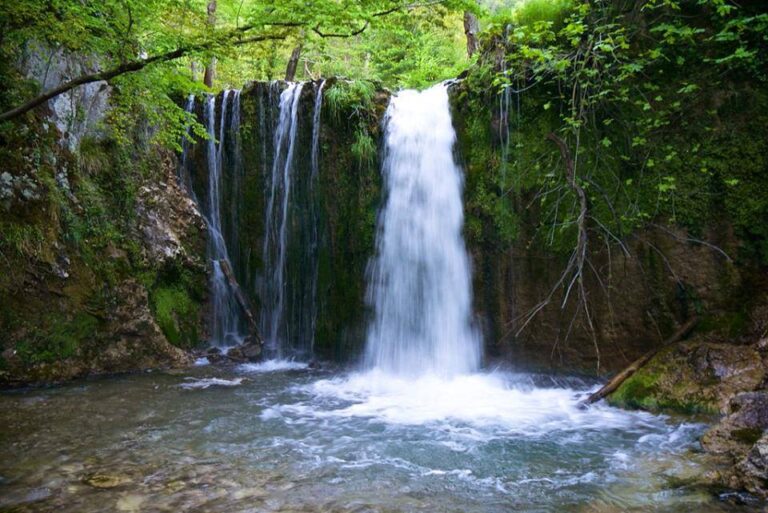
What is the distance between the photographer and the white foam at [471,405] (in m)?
5.57

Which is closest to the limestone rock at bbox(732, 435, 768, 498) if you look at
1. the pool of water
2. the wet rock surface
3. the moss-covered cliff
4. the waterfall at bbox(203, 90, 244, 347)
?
the pool of water

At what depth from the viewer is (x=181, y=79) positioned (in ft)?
31.3

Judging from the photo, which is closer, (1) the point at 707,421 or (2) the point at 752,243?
(1) the point at 707,421

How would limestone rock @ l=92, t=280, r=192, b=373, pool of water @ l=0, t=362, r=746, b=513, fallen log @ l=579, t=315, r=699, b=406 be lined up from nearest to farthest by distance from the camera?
pool of water @ l=0, t=362, r=746, b=513 → fallen log @ l=579, t=315, r=699, b=406 → limestone rock @ l=92, t=280, r=192, b=373

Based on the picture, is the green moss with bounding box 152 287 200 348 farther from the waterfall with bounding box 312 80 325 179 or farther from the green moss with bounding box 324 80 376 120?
the green moss with bounding box 324 80 376 120

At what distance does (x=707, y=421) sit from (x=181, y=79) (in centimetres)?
965

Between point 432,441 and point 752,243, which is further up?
point 752,243

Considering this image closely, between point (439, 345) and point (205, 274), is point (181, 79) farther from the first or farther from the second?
point (439, 345)

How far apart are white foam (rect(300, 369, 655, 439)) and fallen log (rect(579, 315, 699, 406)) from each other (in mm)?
235

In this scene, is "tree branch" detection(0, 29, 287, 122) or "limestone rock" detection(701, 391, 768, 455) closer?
"limestone rock" detection(701, 391, 768, 455)

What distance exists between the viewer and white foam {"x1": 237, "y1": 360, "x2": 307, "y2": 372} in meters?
8.35

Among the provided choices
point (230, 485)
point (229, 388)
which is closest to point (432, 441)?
point (230, 485)

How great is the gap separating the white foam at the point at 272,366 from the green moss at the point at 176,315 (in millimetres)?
1149

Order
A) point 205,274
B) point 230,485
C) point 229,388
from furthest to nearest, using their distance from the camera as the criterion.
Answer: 1. point 205,274
2. point 229,388
3. point 230,485
